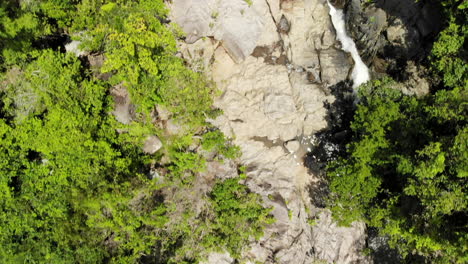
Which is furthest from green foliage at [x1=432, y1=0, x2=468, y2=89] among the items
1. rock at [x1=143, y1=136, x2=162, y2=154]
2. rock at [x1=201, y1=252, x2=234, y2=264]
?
rock at [x1=143, y1=136, x2=162, y2=154]

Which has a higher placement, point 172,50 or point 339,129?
point 172,50

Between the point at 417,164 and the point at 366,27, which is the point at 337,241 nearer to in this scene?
the point at 417,164

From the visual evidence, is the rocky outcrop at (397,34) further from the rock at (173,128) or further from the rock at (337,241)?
the rock at (173,128)

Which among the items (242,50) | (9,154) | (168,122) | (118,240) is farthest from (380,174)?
(9,154)

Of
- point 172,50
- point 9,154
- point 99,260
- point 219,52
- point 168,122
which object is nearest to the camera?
point 9,154

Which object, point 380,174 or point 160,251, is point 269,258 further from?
point 380,174

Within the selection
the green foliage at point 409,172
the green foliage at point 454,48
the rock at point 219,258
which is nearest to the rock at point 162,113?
the rock at point 219,258

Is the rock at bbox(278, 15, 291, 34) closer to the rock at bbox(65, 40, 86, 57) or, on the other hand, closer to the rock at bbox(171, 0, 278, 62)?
the rock at bbox(171, 0, 278, 62)
